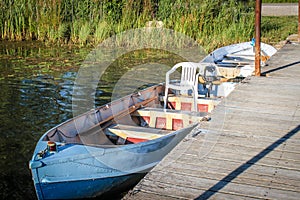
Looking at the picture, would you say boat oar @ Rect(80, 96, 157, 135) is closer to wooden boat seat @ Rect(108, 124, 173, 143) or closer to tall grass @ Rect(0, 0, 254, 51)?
wooden boat seat @ Rect(108, 124, 173, 143)

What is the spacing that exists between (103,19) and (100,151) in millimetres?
11208

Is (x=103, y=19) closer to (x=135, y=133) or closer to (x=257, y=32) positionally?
(x=257, y=32)

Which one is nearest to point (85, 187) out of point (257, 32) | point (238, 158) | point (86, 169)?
point (86, 169)

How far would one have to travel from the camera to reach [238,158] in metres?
4.57

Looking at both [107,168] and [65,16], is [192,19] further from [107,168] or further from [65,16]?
[107,168]

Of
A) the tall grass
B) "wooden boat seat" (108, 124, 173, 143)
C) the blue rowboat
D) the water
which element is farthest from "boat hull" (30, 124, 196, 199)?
the tall grass

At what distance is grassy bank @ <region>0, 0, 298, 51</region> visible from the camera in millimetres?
15273

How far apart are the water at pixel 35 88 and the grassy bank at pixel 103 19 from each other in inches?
30.5

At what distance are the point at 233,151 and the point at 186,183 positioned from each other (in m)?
0.89

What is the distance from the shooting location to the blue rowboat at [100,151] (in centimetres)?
493

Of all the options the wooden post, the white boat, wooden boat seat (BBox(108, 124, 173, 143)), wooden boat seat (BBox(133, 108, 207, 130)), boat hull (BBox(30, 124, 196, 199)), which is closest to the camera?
boat hull (BBox(30, 124, 196, 199))

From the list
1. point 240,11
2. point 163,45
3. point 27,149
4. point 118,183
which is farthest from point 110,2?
point 118,183

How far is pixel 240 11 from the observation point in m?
17.5

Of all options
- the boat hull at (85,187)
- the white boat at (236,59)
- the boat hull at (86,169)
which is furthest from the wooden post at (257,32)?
the boat hull at (85,187)
